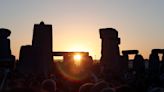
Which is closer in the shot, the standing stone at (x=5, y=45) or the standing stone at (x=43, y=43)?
the standing stone at (x=5, y=45)

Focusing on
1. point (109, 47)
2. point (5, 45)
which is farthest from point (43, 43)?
point (109, 47)

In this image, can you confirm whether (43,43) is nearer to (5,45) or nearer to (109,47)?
(5,45)

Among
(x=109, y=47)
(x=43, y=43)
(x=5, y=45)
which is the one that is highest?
(x=43, y=43)

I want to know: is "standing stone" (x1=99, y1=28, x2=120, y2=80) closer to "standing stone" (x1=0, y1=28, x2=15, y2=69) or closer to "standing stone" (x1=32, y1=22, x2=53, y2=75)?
"standing stone" (x1=32, y1=22, x2=53, y2=75)

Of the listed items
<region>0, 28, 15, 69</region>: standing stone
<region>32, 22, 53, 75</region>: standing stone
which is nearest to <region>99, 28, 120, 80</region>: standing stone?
<region>32, 22, 53, 75</region>: standing stone

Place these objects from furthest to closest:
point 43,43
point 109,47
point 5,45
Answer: point 109,47 < point 43,43 < point 5,45

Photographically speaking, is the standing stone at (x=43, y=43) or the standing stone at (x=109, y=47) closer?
the standing stone at (x=43, y=43)

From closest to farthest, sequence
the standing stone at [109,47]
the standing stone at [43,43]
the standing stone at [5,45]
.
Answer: the standing stone at [5,45] → the standing stone at [43,43] → the standing stone at [109,47]

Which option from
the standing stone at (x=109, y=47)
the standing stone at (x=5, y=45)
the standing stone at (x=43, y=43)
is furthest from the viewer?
the standing stone at (x=109, y=47)

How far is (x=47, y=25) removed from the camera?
1416 inches

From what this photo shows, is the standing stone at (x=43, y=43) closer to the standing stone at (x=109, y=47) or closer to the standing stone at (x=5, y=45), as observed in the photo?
the standing stone at (x=5, y=45)

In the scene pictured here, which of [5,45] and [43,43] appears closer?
[5,45]

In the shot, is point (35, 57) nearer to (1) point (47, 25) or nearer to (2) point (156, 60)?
(1) point (47, 25)

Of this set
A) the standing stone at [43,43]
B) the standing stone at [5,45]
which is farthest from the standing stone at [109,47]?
the standing stone at [5,45]
